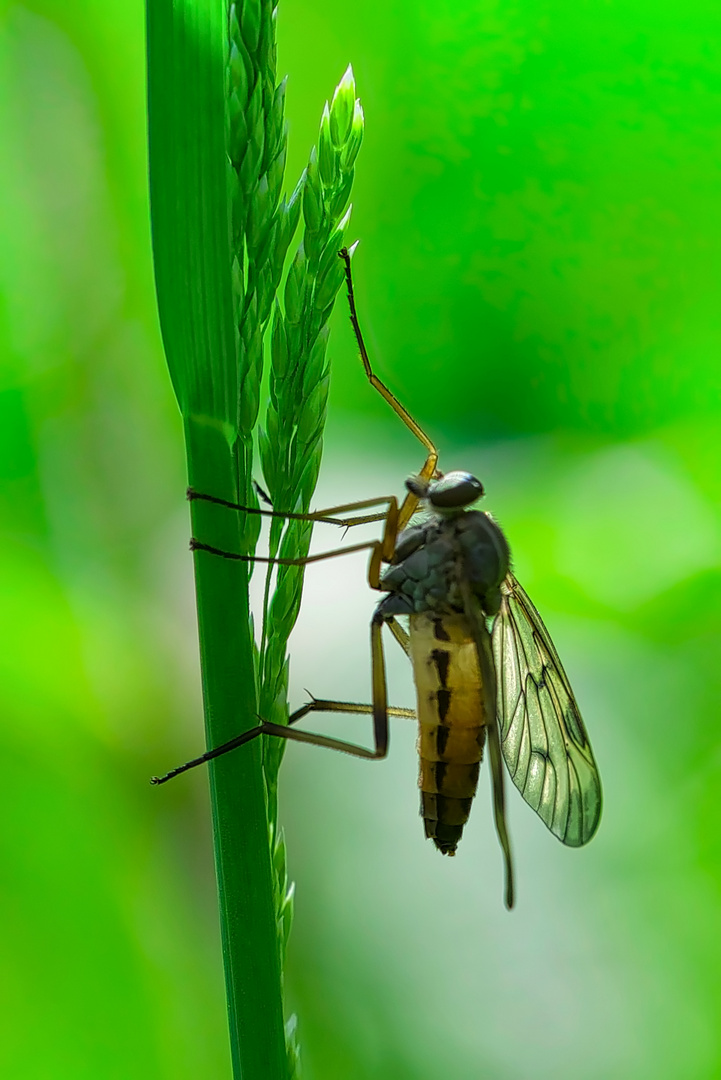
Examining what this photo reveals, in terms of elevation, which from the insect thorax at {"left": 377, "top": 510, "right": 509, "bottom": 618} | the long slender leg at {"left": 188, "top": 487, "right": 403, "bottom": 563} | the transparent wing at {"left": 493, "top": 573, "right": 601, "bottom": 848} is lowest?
the transparent wing at {"left": 493, "top": 573, "right": 601, "bottom": 848}

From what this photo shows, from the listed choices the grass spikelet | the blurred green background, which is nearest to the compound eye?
the grass spikelet

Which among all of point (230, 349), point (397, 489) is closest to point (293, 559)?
point (230, 349)

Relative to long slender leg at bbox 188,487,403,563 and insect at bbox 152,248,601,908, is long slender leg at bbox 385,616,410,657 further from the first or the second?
long slender leg at bbox 188,487,403,563

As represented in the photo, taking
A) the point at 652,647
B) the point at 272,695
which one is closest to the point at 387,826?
the point at 652,647

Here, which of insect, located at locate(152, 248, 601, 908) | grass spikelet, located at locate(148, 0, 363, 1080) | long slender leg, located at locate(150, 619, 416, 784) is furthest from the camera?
insect, located at locate(152, 248, 601, 908)

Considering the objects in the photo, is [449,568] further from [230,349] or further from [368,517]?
[230,349]

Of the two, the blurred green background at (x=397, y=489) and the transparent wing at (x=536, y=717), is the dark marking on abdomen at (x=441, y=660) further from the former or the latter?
the blurred green background at (x=397, y=489)
